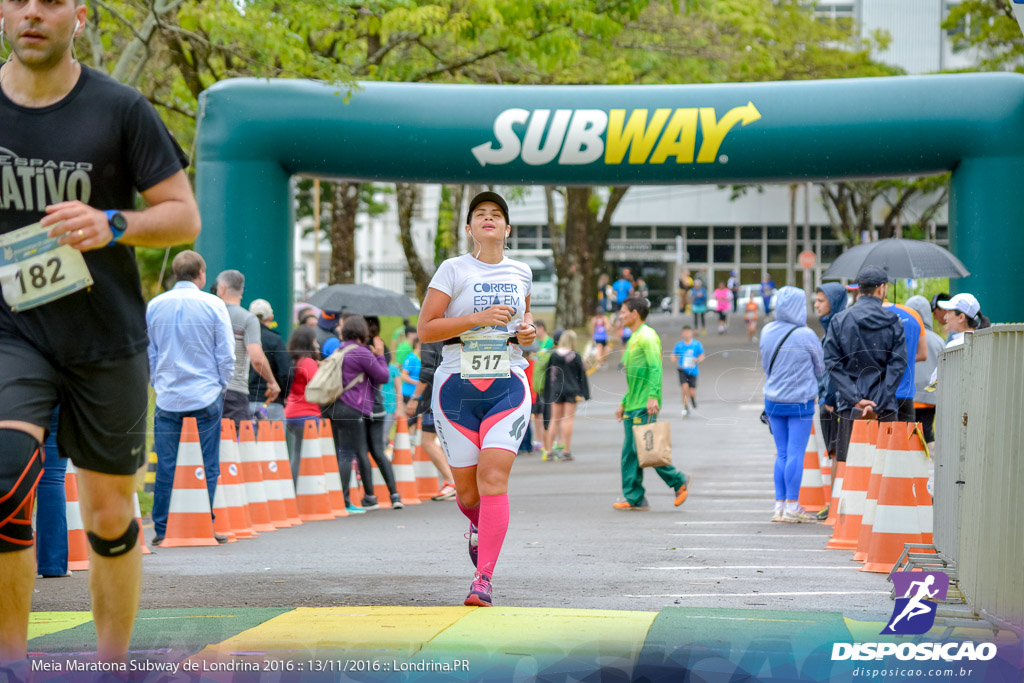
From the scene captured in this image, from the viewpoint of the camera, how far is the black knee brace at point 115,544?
3.82 metres

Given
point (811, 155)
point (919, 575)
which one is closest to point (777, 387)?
point (811, 155)

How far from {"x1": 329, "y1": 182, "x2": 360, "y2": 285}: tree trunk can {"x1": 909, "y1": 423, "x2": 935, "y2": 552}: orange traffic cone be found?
12.9 m

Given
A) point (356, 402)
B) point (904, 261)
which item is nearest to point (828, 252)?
point (904, 261)

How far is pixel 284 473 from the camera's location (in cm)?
1065

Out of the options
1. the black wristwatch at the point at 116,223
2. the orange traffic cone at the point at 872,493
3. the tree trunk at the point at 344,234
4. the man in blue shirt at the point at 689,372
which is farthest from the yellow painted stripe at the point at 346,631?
the tree trunk at the point at 344,234

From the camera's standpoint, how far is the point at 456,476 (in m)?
6.11

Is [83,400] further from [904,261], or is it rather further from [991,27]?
[991,27]

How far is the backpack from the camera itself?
1123 centimetres

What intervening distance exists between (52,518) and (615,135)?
7368 millimetres

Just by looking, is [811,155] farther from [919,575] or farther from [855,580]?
[919,575]

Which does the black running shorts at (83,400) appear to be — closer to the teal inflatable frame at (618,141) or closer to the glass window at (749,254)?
the teal inflatable frame at (618,141)

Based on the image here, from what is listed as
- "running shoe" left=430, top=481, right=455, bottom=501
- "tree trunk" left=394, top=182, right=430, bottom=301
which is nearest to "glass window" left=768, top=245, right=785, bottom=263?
"tree trunk" left=394, top=182, right=430, bottom=301

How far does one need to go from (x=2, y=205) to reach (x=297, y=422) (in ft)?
26.3

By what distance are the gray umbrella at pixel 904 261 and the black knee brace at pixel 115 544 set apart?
30.3 ft
